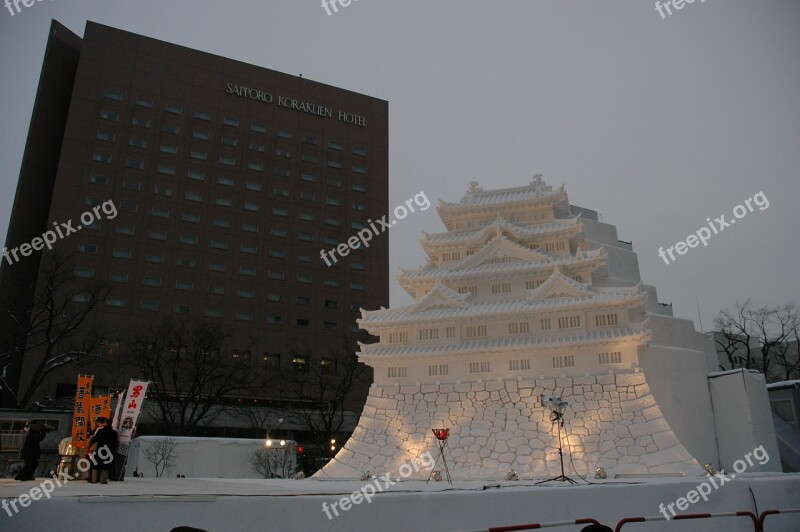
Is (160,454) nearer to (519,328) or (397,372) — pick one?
(397,372)

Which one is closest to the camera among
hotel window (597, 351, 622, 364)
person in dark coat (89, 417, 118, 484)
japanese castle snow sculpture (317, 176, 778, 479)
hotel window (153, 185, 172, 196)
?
person in dark coat (89, 417, 118, 484)

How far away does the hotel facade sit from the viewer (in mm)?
65062

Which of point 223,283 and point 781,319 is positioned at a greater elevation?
point 223,283

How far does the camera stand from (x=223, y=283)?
69188 mm

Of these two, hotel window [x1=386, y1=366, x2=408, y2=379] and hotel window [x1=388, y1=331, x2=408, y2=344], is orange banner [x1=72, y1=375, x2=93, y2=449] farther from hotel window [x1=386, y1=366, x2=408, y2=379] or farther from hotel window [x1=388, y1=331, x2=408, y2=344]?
hotel window [x1=388, y1=331, x2=408, y2=344]

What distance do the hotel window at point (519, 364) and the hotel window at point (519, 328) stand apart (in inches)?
54.6

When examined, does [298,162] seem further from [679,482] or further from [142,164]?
[679,482]

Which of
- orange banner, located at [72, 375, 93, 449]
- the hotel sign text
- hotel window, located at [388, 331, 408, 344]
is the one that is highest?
the hotel sign text

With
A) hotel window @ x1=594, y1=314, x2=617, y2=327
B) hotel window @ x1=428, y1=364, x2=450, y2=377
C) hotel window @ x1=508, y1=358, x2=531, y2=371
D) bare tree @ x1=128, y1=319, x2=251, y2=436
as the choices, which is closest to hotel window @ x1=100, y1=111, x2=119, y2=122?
bare tree @ x1=128, y1=319, x2=251, y2=436

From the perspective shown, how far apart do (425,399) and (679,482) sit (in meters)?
13.9

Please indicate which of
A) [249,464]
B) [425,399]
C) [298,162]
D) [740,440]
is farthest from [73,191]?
[740,440]

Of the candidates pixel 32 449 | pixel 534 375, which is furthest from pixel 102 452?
pixel 534 375

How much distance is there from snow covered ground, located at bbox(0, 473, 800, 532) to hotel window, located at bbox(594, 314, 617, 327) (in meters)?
11.4

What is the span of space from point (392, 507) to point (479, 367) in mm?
16108
